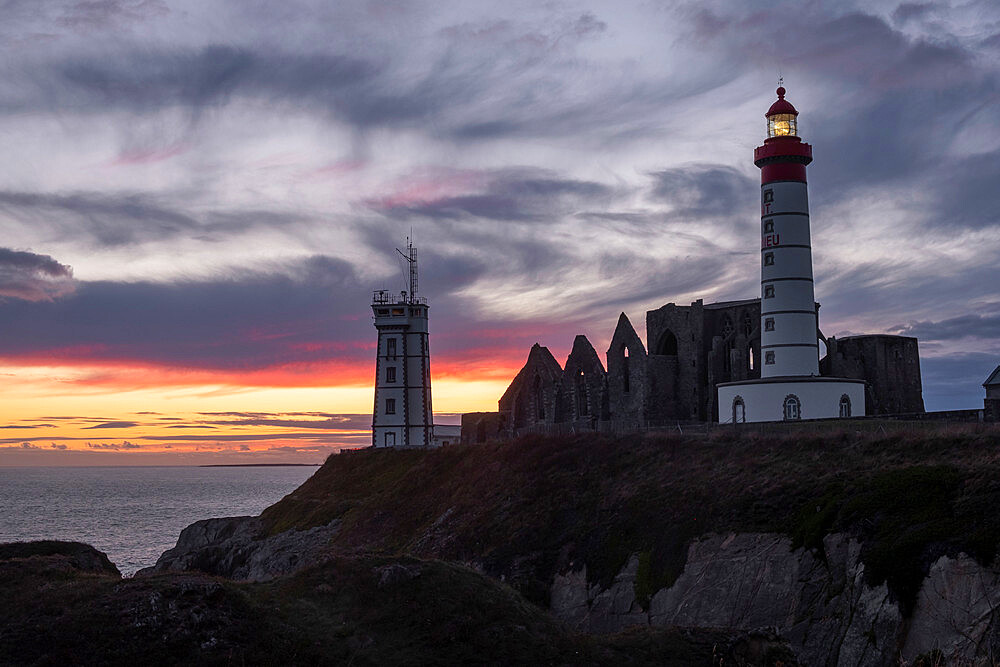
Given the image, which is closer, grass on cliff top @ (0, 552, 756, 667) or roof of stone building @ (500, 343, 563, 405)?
grass on cliff top @ (0, 552, 756, 667)

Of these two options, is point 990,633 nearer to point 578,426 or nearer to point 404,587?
point 404,587

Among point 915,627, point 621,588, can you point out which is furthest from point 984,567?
point 621,588

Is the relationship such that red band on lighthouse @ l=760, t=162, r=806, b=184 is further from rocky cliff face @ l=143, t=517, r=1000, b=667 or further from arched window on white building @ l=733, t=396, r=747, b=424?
rocky cliff face @ l=143, t=517, r=1000, b=667

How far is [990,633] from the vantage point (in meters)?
18.5

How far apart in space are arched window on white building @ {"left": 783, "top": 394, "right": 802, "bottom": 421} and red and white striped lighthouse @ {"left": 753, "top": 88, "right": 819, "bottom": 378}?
2.48 meters

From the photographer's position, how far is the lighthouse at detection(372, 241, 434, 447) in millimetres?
70625

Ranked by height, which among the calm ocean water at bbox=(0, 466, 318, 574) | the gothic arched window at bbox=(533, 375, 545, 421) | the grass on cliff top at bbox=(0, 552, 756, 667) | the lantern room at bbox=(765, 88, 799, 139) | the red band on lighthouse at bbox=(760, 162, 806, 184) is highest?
the lantern room at bbox=(765, 88, 799, 139)

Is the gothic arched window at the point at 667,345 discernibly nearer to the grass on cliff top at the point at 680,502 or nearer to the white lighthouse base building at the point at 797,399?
the white lighthouse base building at the point at 797,399

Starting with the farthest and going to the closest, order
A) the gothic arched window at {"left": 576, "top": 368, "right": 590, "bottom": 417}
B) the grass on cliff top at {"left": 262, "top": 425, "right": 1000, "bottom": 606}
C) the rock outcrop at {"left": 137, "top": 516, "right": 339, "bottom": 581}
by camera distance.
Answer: the gothic arched window at {"left": 576, "top": 368, "right": 590, "bottom": 417} < the rock outcrop at {"left": 137, "top": 516, "right": 339, "bottom": 581} < the grass on cliff top at {"left": 262, "top": 425, "right": 1000, "bottom": 606}

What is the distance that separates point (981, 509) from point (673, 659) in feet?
33.4

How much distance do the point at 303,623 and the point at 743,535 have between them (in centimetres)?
1593

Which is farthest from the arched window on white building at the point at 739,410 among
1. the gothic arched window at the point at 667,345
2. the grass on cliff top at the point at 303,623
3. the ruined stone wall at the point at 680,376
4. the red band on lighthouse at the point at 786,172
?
the grass on cliff top at the point at 303,623

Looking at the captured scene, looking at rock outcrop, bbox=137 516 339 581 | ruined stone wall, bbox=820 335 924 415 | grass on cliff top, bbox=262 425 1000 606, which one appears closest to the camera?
grass on cliff top, bbox=262 425 1000 606

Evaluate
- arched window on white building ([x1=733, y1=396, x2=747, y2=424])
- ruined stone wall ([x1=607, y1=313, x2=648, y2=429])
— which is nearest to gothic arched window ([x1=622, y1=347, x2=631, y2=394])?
ruined stone wall ([x1=607, y1=313, x2=648, y2=429])
